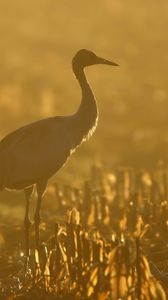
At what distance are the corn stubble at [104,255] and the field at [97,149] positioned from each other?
0.01 m

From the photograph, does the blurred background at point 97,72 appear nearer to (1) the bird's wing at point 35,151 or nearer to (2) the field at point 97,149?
(2) the field at point 97,149

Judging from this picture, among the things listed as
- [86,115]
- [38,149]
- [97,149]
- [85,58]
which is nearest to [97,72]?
[97,149]

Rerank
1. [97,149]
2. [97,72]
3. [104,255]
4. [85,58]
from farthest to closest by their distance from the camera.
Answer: [97,72], [97,149], [85,58], [104,255]

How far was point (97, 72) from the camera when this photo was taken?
30.9 m

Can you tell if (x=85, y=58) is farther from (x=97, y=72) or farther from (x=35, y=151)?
(x=97, y=72)

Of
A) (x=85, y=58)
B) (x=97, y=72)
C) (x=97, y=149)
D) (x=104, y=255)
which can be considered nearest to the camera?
(x=104, y=255)

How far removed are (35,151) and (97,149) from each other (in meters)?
7.71

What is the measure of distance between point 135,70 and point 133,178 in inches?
518

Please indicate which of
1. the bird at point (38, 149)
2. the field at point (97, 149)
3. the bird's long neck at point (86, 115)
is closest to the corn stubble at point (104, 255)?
the field at point (97, 149)

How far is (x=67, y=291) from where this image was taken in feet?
37.5

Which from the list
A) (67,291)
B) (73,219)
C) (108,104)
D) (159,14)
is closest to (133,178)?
(73,219)

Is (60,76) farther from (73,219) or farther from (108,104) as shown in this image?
(73,219)

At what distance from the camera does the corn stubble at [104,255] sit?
10773mm

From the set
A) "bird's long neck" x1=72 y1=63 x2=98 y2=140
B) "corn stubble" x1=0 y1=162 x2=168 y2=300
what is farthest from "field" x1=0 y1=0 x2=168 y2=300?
"bird's long neck" x1=72 y1=63 x2=98 y2=140
